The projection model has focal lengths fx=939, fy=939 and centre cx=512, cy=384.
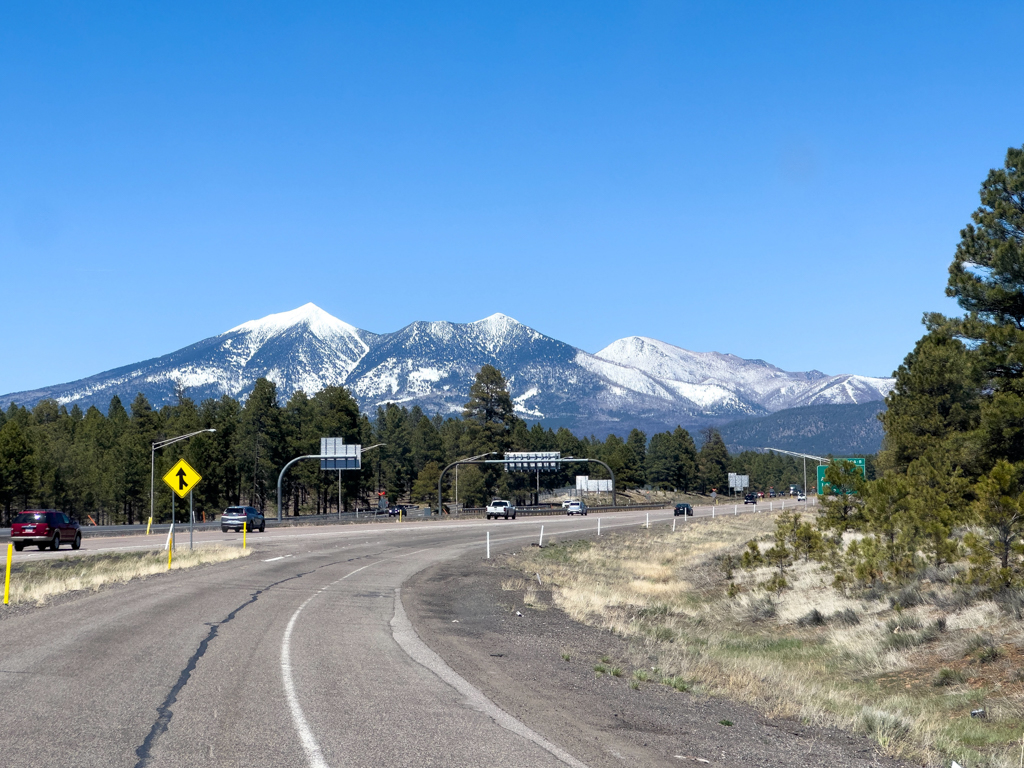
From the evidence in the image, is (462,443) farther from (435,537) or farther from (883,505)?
(883,505)

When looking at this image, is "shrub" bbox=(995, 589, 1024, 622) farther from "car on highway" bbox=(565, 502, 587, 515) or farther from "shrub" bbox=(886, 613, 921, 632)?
"car on highway" bbox=(565, 502, 587, 515)

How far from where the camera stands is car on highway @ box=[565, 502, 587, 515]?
96.9m

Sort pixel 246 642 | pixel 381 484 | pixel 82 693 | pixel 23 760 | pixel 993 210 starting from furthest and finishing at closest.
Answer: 1. pixel 381 484
2. pixel 993 210
3. pixel 246 642
4. pixel 82 693
5. pixel 23 760

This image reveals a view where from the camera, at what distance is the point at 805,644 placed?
19422 mm

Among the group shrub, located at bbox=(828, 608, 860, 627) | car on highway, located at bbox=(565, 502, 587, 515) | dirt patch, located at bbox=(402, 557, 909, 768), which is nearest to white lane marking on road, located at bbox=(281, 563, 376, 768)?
dirt patch, located at bbox=(402, 557, 909, 768)

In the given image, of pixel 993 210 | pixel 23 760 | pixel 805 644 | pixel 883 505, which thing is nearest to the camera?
pixel 23 760

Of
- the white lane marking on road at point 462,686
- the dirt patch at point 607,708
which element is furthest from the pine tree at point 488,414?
the white lane marking on road at point 462,686

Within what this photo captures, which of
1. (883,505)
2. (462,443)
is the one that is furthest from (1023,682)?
(462,443)

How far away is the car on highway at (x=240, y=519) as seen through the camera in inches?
2485

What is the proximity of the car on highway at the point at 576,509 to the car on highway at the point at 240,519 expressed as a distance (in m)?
39.1

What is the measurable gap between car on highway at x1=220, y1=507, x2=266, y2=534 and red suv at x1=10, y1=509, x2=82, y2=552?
60.4 feet

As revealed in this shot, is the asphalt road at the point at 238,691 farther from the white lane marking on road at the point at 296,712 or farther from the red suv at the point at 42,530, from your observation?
the red suv at the point at 42,530

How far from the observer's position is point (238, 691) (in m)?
10.0

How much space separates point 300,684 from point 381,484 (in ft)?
561
